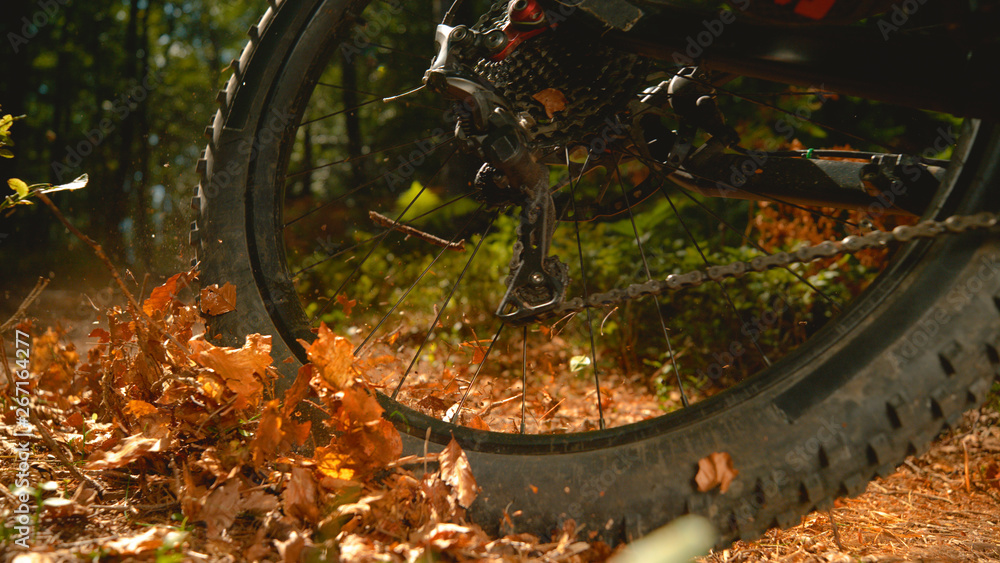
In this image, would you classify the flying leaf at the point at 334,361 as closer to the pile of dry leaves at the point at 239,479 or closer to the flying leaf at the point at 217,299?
the pile of dry leaves at the point at 239,479

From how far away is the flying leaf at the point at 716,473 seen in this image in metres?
0.98

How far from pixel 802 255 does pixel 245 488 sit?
119 centimetres

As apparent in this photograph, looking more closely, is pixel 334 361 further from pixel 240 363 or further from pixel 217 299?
pixel 217 299

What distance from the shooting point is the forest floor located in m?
0.96

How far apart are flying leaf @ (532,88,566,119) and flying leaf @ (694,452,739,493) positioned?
2.88 feet

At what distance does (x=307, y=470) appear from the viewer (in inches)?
42.6

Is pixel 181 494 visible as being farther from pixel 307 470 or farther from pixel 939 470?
pixel 939 470

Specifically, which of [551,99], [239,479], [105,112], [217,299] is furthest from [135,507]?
[105,112]

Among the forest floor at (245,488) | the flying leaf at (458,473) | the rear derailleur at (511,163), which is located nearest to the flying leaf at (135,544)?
the forest floor at (245,488)

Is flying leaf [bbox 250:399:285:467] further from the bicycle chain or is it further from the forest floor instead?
the bicycle chain

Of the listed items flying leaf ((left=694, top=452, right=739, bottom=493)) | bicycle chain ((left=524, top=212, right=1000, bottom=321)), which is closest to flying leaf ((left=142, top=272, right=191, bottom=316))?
bicycle chain ((left=524, top=212, right=1000, bottom=321))

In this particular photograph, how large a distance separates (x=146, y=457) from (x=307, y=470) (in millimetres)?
423

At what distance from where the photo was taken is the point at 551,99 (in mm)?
1374

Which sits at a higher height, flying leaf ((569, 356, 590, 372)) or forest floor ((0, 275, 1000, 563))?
flying leaf ((569, 356, 590, 372))
